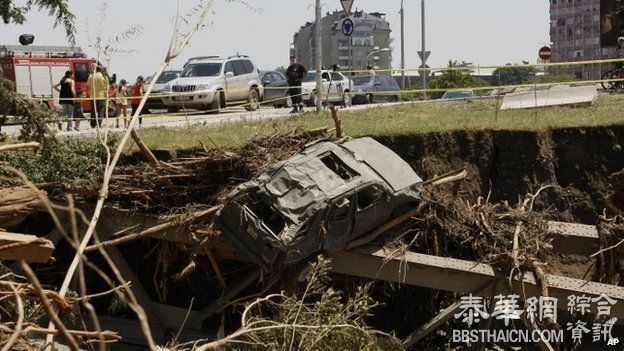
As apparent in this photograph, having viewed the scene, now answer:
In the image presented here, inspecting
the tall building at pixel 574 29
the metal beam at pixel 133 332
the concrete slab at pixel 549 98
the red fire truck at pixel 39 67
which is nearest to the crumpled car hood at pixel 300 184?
the metal beam at pixel 133 332

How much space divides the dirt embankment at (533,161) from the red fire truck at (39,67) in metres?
18.5

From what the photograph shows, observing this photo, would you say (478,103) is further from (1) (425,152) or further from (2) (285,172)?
(2) (285,172)

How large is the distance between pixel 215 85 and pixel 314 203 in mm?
16614

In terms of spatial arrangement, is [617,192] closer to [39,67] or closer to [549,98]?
[549,98]

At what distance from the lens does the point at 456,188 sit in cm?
1166

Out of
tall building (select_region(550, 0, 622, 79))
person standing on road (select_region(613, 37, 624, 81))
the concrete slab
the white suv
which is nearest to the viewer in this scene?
the concrete slab

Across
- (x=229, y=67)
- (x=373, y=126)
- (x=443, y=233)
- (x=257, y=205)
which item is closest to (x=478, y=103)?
(x=373, y=126)

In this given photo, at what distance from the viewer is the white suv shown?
2495cm

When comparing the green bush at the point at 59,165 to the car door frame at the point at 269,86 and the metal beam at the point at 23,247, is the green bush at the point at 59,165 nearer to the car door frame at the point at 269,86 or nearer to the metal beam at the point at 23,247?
the metal beam at the point at 23,247

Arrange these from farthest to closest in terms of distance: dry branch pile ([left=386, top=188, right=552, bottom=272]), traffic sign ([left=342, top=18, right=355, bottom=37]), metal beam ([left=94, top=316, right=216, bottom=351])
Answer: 1. traffic sign ([left=342, top=18, right=355, bottom=37])
2. metal beam ([left=94, top=316, right=216, bottom=351])
3. dry branch pile ([left=386, top=188, right=552, bottom=272])

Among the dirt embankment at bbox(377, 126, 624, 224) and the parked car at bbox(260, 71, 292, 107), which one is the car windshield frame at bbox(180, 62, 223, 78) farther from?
the dirt embankment at bbox(377, 126, 624, 224)

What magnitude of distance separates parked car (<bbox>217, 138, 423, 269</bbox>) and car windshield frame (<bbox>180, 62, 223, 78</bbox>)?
16640mm

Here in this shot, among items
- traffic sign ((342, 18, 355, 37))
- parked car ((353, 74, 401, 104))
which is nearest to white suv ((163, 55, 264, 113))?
traffic sign ((342, 18, 355, 37))

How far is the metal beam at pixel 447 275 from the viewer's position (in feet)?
31.7
